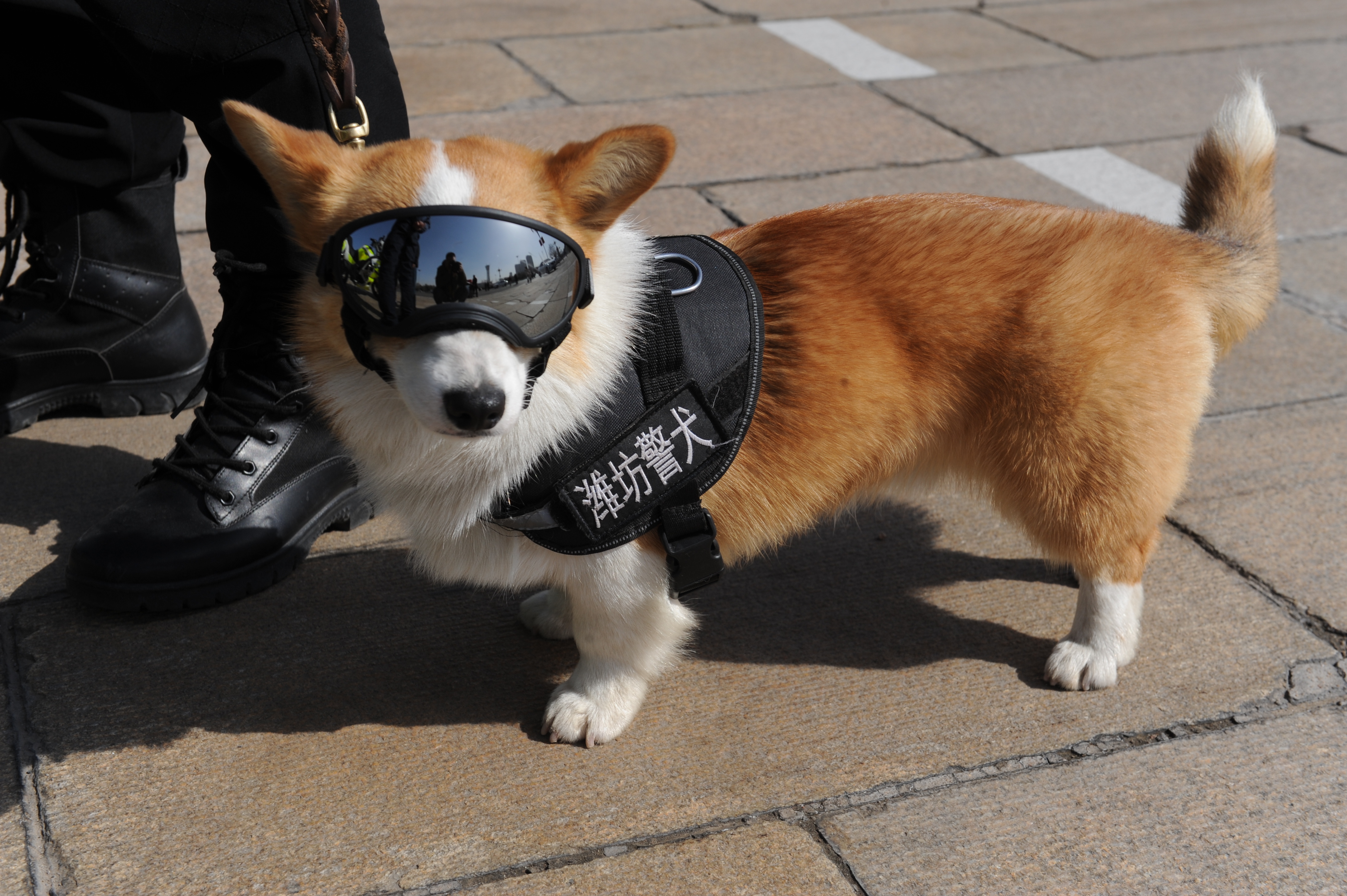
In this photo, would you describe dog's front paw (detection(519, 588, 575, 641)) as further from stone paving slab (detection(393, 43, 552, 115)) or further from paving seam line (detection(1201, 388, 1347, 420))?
stone paving slab (detection(393, 43, 552, 115))

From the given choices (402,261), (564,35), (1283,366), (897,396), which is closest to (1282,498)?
(1283,366)

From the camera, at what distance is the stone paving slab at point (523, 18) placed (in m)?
6.71

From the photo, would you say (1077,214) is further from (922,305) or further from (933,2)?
(933,2)

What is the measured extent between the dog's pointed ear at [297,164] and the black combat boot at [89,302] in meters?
1.53

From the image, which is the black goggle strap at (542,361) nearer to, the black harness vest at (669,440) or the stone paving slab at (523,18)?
the black harness vest at (669,440)

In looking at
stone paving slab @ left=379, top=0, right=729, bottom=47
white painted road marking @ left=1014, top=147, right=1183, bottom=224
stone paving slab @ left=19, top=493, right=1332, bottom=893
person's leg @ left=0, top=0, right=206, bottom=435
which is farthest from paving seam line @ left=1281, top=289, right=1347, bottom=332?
stone paving slab @ left=379, top=0, right=729, bottom=47

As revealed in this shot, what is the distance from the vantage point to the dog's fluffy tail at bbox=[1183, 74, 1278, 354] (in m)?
2.54

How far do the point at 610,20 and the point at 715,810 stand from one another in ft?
19.6

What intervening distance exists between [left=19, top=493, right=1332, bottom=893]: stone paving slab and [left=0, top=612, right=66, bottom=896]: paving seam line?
2 centimetres

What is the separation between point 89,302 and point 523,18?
4.48 meters

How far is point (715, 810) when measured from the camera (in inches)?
86.3

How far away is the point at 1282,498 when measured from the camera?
3156 millimetres

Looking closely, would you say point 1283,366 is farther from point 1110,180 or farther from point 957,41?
point 957,41

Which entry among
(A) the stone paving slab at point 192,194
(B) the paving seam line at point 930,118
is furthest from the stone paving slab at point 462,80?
(B) the paving seam line at point 930,118
